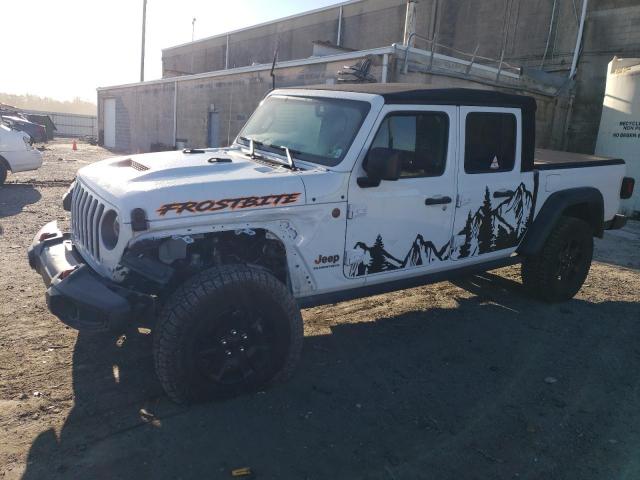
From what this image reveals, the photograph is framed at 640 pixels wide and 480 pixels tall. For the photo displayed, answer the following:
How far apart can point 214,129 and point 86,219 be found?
54.5ft

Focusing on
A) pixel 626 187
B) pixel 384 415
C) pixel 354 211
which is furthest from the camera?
pixel 626 187

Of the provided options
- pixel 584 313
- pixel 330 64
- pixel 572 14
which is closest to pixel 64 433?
pixel 584 313

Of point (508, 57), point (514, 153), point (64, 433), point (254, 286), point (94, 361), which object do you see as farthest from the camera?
point (508, 57)

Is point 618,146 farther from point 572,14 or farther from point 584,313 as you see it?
point 584,313

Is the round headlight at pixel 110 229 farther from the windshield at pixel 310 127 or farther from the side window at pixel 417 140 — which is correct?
the side window at pixel 417 140

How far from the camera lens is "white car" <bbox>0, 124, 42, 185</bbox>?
1166 centimetres

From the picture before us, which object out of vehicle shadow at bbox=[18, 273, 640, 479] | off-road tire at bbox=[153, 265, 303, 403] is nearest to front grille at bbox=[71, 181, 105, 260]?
off-road tire at bbox=[153, 265, 303, 403]

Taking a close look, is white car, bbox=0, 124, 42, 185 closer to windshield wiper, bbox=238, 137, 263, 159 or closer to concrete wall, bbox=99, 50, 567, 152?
concrete wall, bbox=99, 50, 567, 152

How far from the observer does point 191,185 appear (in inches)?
129

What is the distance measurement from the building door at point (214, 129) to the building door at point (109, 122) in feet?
41.9

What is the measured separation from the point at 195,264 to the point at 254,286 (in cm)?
45

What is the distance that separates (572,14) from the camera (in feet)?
53.7

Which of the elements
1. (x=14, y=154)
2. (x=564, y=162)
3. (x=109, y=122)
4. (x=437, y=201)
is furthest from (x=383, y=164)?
(x=109, y=122)

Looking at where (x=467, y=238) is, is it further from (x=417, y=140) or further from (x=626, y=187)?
(x=626, y=187)
